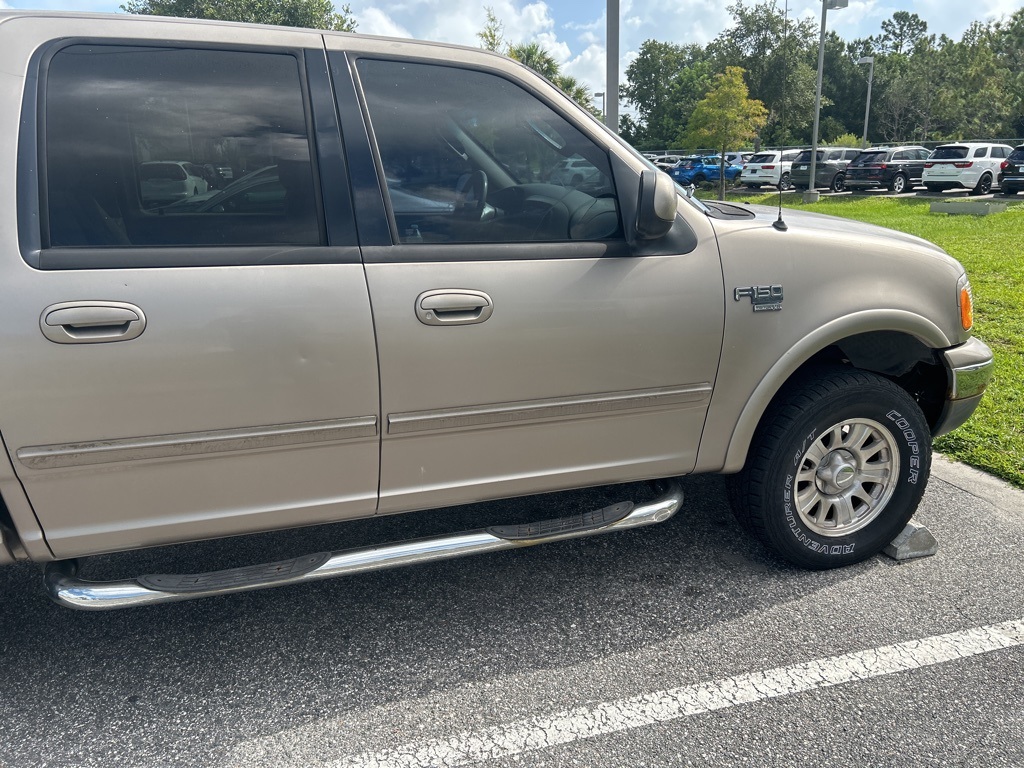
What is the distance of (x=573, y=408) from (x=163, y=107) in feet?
5.19

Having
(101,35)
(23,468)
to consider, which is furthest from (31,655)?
(101,35)

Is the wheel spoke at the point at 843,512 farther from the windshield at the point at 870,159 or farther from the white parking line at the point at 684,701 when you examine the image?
the windshield at the point at 870,159

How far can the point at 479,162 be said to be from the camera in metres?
2.59

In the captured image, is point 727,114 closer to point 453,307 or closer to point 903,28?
point 453,307

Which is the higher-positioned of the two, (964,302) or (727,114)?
(727,114)

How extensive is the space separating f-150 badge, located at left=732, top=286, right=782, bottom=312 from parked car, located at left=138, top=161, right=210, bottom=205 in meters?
1.81

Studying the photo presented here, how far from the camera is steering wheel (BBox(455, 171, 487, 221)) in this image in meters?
2.54

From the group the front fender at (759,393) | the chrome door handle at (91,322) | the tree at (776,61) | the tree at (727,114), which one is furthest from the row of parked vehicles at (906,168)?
the tree at (776,61)

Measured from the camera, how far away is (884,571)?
3197 millimetres

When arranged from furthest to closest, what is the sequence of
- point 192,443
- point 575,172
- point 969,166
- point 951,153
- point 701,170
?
point 701,170 < point 951,153 < point 969,166 < point 575,172 < point 192,443

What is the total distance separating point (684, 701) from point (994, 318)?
609cm

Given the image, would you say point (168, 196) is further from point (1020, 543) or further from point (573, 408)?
point (1020, 543)

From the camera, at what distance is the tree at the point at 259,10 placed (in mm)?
41938

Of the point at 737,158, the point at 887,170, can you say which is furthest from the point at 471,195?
the point at 737,158
